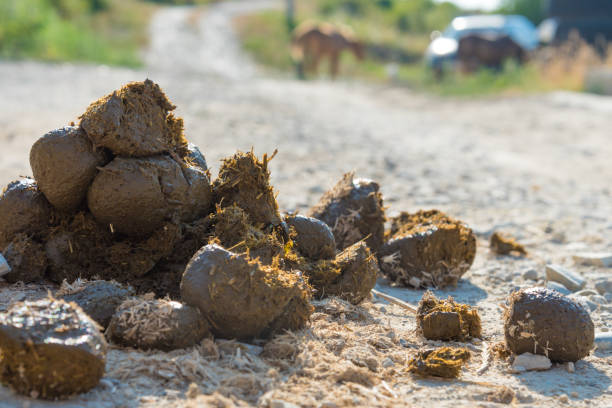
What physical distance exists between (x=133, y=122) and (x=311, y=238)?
4.26 ft

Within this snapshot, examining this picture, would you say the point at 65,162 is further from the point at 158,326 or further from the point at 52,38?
the point at 52,38

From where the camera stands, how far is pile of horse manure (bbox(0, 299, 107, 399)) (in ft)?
9.27

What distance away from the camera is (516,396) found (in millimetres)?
3258

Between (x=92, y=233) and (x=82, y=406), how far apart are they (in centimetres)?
142

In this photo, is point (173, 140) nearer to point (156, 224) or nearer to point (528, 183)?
point (156, 224)

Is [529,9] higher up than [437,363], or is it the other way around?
[529,9]

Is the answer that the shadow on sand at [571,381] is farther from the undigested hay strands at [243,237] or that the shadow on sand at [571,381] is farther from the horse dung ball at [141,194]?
the horse dung ball at [141,194]

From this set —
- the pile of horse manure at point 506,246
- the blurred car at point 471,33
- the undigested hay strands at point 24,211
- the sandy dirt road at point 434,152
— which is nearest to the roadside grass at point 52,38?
the sandy dirt road at point 434,152

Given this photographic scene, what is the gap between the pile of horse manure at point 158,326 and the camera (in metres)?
3.31

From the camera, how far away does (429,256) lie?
5043 mm

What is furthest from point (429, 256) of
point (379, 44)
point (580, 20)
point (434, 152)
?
point (379, 44)

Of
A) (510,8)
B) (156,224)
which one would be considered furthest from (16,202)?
(510,8)

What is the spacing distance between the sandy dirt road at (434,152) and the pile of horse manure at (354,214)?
1.76ft

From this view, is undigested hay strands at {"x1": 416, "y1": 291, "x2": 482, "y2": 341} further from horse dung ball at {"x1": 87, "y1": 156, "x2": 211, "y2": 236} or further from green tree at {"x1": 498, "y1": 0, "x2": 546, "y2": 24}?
green tree at {"x1": 498, "y1": 0, "x2": 546, "y2": 24}
